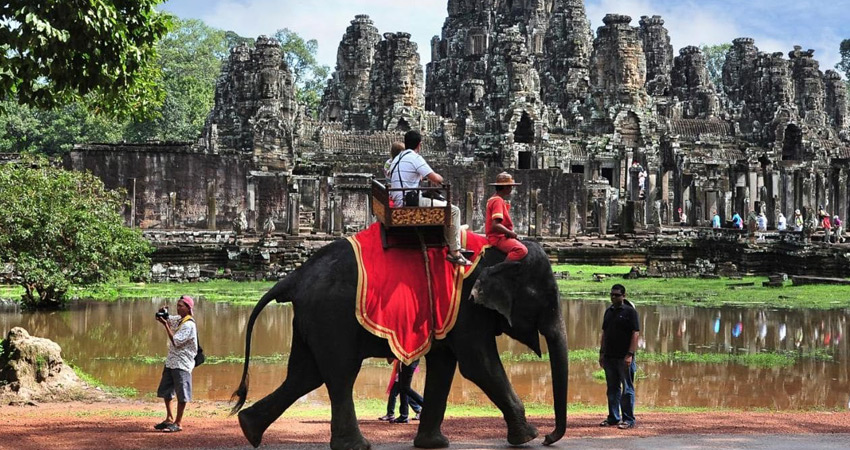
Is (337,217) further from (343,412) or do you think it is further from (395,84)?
(343,412)

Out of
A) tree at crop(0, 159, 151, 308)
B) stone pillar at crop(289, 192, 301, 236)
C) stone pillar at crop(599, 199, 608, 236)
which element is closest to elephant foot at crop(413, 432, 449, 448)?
tree at crop(0, 159, 151, 308)

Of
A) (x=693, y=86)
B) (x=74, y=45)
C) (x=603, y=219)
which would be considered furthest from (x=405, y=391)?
(x=693, y=86)

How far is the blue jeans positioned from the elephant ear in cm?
208

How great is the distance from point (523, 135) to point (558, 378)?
39.5 meters

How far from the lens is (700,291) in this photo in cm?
2694

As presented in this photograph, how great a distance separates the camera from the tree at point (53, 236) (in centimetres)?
2105

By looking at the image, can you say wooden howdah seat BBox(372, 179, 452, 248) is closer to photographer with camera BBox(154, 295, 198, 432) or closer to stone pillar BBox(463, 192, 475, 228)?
photographer with camera BBox(154, 295, 198, 432)

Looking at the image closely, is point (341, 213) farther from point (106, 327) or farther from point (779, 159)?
point (779, 159)

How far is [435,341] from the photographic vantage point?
8398mm

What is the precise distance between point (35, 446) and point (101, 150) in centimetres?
3017

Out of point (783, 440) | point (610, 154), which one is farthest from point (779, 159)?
point (783, 440)

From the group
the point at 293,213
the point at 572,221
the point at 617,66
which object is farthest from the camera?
the point at 617,66

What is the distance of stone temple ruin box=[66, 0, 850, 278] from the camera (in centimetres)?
3812

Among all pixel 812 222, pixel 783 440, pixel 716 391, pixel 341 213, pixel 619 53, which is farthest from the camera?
pixel 619 53
